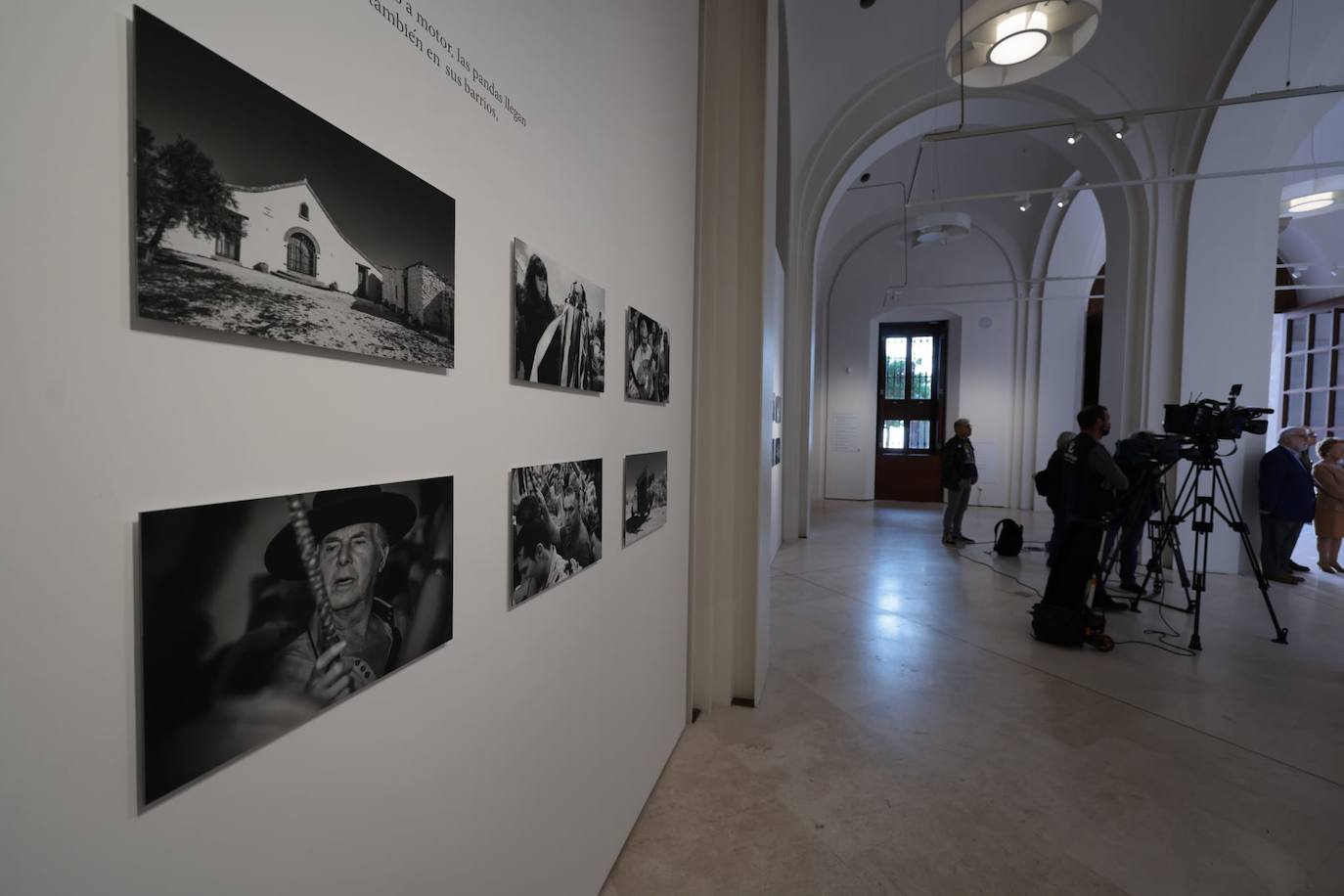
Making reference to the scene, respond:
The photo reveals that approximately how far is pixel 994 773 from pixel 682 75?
12.5 feet

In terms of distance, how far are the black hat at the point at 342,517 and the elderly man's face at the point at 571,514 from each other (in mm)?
695

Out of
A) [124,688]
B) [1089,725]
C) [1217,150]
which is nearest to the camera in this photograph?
[124,688]

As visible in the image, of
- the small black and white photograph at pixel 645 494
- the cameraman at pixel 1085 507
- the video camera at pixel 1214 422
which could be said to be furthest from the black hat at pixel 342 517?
the video camera at pixel 1214 422

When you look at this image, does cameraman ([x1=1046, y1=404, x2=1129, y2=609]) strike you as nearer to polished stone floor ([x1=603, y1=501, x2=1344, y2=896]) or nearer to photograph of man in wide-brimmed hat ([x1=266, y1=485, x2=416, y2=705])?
polished stone floor ([x1=603, y1=501, x2=1344, y2=896])

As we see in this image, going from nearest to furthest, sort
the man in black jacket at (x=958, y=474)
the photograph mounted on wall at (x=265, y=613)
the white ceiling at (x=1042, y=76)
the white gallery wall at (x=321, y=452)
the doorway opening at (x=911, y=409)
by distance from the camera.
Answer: the white gallery wall at (x=321, y=452), the photograph mounted on wall at (x=265, y=613), the white ceiling at (x=1042, y=76), the man in black jacket at (x=958, y=474), the doorway opening at (x=911, y=409)

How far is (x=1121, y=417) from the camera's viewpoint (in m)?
8.04

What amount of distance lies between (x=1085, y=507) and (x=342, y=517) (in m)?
6.42

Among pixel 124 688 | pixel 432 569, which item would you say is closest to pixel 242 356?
pixel 124 688

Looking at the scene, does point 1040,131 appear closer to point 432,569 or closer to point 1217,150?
point 1217,150

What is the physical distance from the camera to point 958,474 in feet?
30.0

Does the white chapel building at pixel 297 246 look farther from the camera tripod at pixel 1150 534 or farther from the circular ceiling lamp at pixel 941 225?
the circular ceiling lamp at pixel 941 225

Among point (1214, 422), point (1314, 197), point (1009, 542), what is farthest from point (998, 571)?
point (1314, 197)

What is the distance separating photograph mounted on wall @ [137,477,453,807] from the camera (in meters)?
0.72

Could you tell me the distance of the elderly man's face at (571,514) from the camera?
1.81 m
